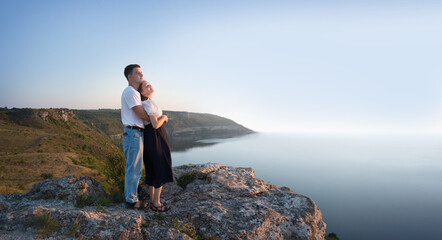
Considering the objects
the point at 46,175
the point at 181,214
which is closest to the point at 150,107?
the point at 181,214

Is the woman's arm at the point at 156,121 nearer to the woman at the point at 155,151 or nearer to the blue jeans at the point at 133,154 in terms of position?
the woman at the point at 155,151

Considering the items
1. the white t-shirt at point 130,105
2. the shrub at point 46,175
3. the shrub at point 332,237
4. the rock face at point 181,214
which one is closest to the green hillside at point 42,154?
the shrub at point 46,175

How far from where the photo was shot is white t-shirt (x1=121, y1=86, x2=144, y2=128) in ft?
15.0

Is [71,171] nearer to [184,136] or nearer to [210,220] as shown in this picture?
[210,220]

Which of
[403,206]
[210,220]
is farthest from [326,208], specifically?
[210,220]

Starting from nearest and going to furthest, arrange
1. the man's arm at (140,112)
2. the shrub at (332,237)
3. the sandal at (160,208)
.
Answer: the man's arm at (140,112), the sandal at (160,208), the shrub at (332,237)

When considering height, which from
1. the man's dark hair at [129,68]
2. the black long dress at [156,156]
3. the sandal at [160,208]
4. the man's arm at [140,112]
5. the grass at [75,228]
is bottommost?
the sandal at [160,208]

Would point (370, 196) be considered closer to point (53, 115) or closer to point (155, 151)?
point (155, 151)

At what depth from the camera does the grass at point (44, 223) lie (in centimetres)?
352

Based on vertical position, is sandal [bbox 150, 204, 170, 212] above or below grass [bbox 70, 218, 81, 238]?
below

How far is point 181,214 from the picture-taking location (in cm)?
484

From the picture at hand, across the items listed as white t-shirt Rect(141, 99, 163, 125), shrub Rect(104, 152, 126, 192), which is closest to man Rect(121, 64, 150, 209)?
white t-shirt Rect(141, 99, 163, 125)

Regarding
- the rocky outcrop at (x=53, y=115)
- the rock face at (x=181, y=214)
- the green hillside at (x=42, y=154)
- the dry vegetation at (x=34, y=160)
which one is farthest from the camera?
the rocky outcrop at (x=53, y=115)

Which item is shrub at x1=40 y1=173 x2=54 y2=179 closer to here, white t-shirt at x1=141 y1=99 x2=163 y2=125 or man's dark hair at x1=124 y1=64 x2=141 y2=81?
man's dark hair at x1=124 y1=64 x2=141 y2=81
